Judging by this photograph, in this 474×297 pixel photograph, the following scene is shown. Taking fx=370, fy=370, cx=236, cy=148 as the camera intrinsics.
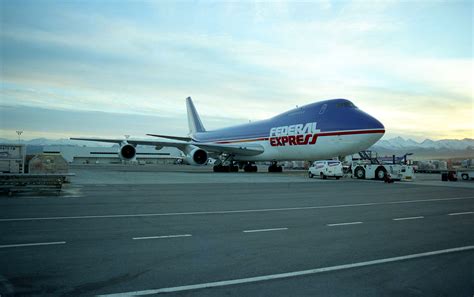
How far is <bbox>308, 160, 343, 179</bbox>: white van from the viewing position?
1069 inches

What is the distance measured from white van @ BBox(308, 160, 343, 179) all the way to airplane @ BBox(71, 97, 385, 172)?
2.04 feet

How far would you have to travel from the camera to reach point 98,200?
41.1ft

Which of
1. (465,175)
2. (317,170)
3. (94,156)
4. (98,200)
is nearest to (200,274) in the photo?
(98,200)

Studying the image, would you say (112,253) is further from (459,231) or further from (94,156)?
(94,156)

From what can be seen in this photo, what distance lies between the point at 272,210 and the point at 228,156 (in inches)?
1056

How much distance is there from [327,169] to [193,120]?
28223 millimetres

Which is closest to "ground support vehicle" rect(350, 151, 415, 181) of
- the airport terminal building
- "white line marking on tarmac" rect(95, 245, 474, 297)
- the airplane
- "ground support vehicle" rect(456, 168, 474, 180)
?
the airplane

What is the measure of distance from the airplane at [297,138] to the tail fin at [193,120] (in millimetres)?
10166

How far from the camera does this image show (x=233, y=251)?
5980 millimetres

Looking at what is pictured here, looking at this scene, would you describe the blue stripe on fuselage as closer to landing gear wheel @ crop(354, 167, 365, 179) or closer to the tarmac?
landing gear wheel @ crop(354, 167, 365, 179)

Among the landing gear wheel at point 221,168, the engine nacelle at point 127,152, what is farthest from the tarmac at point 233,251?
the landing gear wheel at point 221,168

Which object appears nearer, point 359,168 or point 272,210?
point 272,210

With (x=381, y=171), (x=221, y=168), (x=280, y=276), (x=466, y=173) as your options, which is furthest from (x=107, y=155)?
(x=280, y=276)

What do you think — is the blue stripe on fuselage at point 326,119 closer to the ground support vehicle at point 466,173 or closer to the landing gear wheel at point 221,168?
the landing gear wheel at point 221,168
